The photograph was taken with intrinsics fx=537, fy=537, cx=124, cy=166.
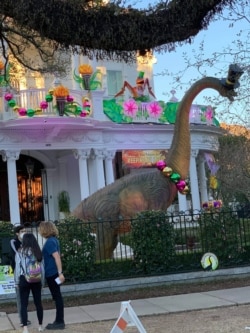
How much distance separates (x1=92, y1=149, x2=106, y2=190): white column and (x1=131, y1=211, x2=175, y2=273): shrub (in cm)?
1035

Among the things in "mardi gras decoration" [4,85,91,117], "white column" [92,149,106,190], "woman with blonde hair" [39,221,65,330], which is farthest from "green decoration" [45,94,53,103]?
"woman with blonde hair" [39,221,65,330]

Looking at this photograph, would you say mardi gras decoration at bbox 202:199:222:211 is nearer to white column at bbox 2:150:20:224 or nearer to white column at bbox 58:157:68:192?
white column at bbox 2:150:20:224

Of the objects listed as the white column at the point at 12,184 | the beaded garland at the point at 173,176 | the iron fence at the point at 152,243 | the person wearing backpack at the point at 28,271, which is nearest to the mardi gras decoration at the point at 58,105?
the white column at the point at 12,184

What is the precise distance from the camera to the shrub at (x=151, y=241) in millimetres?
10875

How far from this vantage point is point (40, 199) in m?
24.2

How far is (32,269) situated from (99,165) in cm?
1387

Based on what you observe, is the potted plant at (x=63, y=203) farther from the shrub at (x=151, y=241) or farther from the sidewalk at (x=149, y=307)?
the sidewalk at (x=149, y=307)

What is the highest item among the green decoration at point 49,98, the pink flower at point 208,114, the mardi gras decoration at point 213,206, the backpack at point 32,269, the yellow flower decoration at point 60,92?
the yellow flower decoration at point 60,92

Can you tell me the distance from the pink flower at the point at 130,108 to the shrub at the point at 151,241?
1146 cm

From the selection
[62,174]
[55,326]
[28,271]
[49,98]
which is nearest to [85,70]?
[49,98]

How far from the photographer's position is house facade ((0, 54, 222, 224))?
63.9ft

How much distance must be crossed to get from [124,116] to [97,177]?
2731 millimetres

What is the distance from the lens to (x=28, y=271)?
753 cm

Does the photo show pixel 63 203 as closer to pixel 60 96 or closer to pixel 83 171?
pixel 83 171
